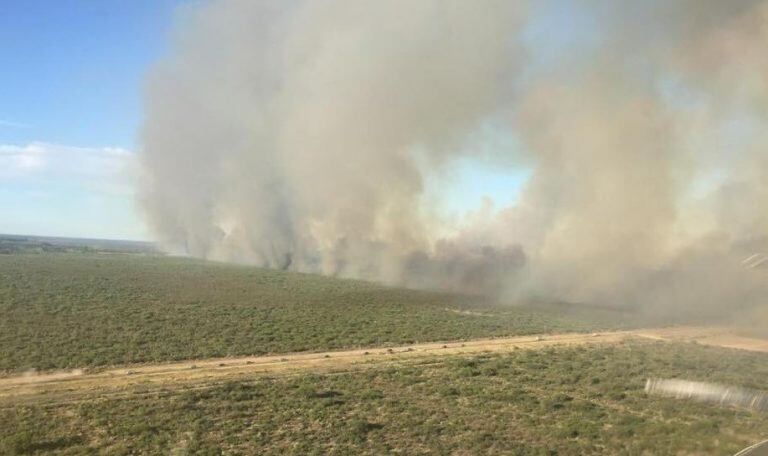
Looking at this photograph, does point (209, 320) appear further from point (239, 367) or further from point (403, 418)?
point (403, 418)

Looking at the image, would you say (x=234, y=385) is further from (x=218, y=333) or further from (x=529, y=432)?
(x=218, y=333)

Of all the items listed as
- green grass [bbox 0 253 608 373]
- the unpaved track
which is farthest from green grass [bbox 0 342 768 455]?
green grass [bbox 0 253 608 373]

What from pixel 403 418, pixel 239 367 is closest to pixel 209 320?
pixel 239 367

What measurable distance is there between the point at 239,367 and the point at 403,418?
794 centimetres

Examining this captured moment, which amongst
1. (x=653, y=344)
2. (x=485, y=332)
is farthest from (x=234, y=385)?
(x=653, y=344)

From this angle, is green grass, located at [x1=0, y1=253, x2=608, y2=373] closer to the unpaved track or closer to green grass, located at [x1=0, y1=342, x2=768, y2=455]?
the unpaved track

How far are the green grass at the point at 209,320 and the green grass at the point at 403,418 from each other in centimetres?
629

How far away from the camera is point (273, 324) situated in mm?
29453

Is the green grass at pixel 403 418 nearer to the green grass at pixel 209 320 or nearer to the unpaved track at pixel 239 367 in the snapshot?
the unpaved track at pixel 239 367

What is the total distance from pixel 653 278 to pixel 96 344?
41.5m

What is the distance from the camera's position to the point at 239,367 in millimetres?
19281

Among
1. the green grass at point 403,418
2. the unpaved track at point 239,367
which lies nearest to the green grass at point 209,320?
the unpaved track at point 239,367

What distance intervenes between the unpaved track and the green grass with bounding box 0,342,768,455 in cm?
120

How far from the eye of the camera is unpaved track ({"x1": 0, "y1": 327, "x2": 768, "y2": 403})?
52.4ft
